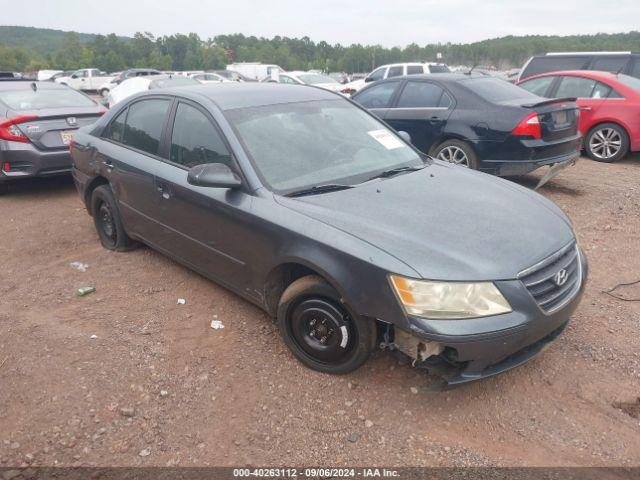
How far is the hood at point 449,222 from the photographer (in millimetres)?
2473

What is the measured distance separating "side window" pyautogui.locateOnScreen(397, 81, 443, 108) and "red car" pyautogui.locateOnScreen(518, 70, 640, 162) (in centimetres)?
293

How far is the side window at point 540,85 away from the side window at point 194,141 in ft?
23.7

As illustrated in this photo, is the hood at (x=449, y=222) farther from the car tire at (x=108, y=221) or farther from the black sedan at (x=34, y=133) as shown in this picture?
the black sedan at (x=34, y=133)

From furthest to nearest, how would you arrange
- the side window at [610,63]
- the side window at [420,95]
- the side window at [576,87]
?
1. the side window at [610,63]
2. the side window at [576,87]
3. the side window at [420,95]

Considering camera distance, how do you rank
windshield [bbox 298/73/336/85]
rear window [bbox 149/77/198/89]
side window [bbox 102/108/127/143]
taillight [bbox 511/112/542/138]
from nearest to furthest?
side window [bbox 102/108/127/143] < taillight [bbox 511/112/542/138] < rear window [bbox 149/77/198/89] < windshield [bbox 298/73/336/85]

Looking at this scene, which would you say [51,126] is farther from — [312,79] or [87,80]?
[87,80]

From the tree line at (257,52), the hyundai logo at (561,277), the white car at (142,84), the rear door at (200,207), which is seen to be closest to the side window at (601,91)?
the hyundai logo at (561,277)

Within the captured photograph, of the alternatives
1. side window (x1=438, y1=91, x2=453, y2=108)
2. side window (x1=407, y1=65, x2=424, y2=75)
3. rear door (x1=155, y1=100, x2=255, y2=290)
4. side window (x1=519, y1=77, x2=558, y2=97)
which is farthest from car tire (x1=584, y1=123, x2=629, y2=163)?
side window (x1=407, y1=65, x2=424, y2=75)

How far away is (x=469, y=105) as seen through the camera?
624 cm

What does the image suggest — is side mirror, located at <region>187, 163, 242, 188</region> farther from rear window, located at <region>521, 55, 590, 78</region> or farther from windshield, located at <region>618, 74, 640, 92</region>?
rear window, located at <region>521, 55, 590, 78</region>

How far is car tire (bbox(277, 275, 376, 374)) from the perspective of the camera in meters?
2.72

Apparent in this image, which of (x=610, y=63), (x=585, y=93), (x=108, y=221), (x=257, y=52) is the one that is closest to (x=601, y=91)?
(x=585, y=93)

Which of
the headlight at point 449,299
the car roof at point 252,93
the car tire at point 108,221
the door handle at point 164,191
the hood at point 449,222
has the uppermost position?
the car roof at point 252,93

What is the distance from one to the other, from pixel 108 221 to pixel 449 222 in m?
3.49
